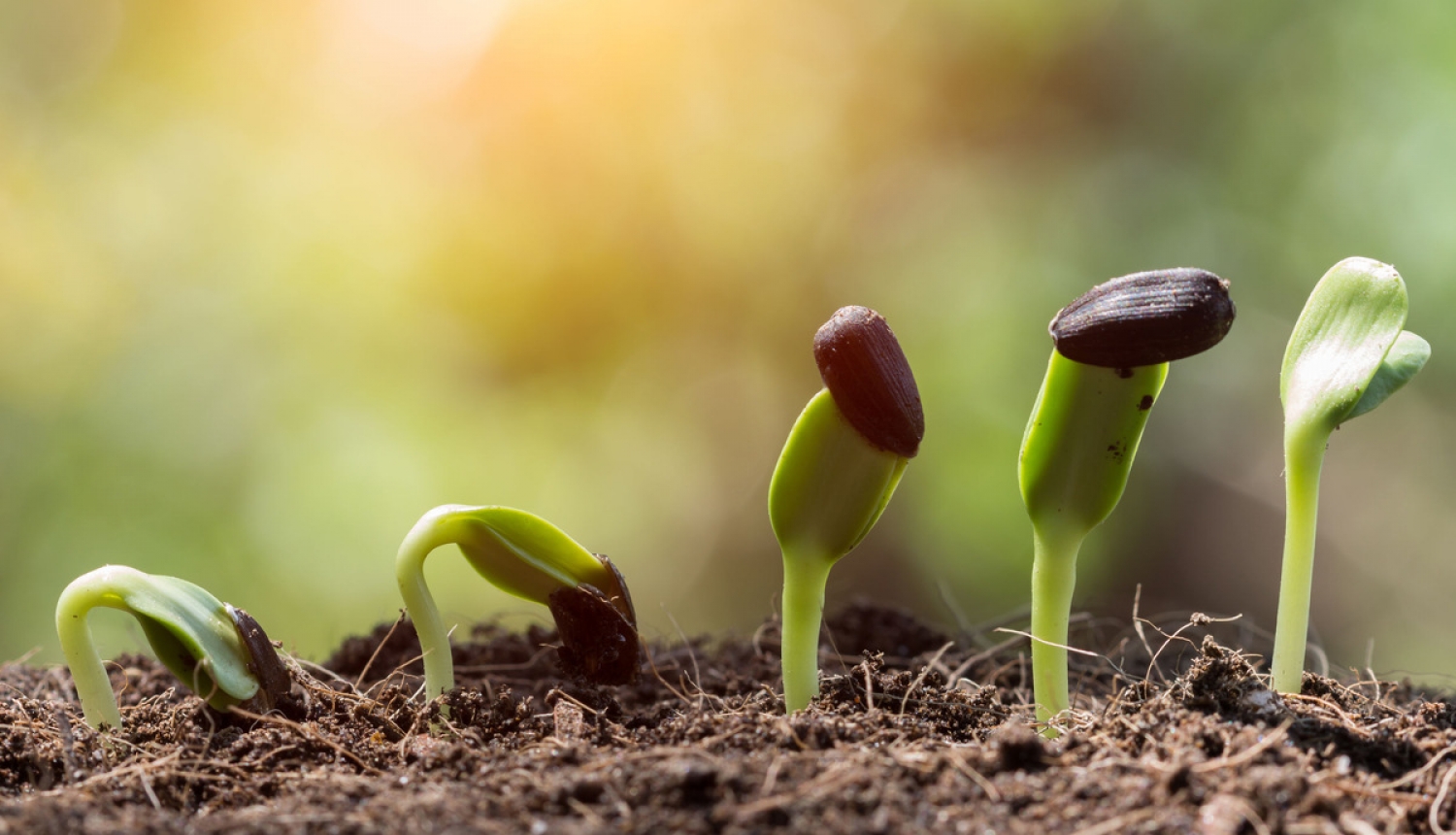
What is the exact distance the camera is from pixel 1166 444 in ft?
8.34

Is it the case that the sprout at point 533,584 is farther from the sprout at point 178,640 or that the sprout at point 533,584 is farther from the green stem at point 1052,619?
the green stem at point 1052,619

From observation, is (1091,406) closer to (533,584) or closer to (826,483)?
(826,483)

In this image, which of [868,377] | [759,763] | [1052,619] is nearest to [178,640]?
[759,763]

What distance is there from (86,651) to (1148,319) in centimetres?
99

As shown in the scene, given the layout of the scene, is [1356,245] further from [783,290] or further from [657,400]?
[657,400]

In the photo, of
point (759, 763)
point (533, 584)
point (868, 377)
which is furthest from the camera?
point (533, 584)

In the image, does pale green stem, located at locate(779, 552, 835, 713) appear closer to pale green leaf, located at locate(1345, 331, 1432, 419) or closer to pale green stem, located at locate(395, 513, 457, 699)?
pale green stem, located at locate(395, 513, 457, 699)

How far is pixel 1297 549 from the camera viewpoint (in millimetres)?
861

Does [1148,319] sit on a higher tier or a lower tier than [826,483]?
higher

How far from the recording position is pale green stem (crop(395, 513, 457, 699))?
902 millimetres

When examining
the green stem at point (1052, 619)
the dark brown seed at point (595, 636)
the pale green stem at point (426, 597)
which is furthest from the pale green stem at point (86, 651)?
the green stem at point (1052, 619)

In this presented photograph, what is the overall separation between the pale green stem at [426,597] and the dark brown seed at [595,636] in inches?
4.5

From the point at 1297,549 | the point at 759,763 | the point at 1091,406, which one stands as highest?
the point at 1091,406

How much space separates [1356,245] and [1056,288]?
0.69 m
